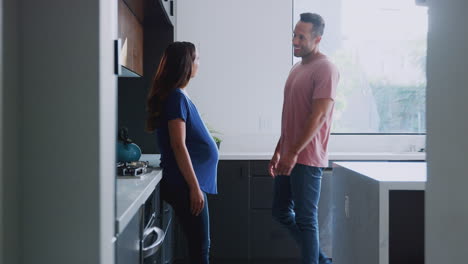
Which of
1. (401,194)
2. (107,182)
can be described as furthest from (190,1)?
(107,182)

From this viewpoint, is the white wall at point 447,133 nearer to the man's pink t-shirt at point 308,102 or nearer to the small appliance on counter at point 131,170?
the small appliance on counter at point 131,170

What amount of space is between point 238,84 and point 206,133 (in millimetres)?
1801

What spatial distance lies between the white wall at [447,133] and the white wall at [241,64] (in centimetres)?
295

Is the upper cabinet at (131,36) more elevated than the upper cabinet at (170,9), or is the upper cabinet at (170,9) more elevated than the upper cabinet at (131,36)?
the upper cabinet at (170,9)

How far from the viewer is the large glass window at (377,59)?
3924 millimetres

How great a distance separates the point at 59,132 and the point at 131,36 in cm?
172

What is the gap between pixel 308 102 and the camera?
93.8 inches

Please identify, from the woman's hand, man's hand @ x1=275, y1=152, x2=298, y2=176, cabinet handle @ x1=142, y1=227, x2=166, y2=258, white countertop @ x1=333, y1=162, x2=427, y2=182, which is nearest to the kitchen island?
white countertop @ x1=333, y1=162, x2=427, y2=182

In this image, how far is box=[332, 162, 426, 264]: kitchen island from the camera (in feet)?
5.75

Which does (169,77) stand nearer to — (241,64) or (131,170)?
(131,170)

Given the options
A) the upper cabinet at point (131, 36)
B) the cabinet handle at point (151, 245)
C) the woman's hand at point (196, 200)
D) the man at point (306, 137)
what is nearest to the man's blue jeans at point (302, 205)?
the man at point (306, 137)

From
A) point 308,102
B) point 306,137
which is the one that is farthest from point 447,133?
point 308,102

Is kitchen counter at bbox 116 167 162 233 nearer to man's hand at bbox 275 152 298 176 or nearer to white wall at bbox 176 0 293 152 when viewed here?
man's hand at bbox 275 152 298 176

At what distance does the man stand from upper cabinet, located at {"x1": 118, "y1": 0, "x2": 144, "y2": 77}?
86cm
